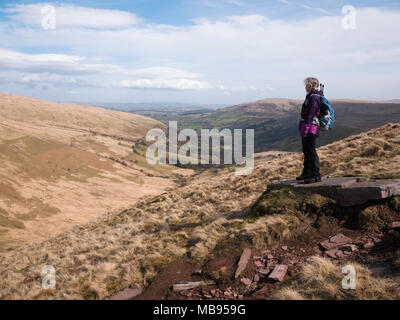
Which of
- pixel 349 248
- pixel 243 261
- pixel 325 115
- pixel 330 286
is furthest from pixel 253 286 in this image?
pixel 325 115

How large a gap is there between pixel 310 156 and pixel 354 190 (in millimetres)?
2107

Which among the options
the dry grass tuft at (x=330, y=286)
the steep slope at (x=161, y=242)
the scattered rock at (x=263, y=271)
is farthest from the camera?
the steep slope at (x=161, y=242)

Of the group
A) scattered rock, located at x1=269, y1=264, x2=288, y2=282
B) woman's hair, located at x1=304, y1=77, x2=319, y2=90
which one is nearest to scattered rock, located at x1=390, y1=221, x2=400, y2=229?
scattered rock, located at x1=269, y1=264, x2=288, y2=282

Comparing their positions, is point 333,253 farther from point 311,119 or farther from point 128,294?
point 128,294

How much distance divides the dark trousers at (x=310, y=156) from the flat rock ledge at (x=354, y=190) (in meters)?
0.57

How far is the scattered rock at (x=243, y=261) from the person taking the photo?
7.21 m

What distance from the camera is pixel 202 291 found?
22.4ft

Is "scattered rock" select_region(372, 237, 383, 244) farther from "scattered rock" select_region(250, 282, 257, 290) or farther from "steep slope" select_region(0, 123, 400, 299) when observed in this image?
"scattered rock" select_region(250, 282, 257, 290)

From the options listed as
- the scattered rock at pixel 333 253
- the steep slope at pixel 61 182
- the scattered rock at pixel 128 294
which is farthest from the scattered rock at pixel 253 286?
the steep slope at pixel 61 182

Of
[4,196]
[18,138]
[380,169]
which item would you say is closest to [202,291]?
[380,169]

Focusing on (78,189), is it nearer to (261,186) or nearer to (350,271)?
(261,186)

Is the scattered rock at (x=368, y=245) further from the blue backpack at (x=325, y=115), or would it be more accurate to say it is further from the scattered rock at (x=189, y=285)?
the scattered rock at (x=189, y=285)

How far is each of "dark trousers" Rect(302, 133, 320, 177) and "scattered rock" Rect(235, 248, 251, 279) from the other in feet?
14.8

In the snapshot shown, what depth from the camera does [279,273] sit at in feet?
22.1
